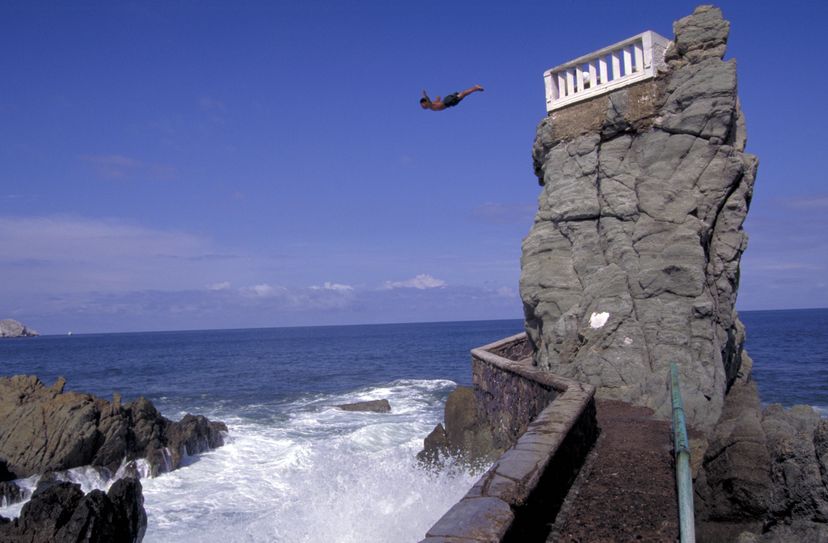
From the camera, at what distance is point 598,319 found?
11.0 meters

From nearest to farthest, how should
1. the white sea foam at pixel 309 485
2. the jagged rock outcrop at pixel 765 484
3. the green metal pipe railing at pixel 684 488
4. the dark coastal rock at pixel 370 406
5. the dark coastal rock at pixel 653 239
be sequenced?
the green metal pipe railing at pixel 684 488 < the jagged rock outcrop at pixel 765 484 < the dark coastal rock at pixel 653 239 < the white sea foam at pixel 309 485 < the dark coastal rock at pixel 370 406

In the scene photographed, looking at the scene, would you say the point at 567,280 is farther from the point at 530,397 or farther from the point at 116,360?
the point at 116,360

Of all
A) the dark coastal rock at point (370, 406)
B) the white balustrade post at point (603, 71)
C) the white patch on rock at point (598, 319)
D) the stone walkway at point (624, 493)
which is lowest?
the dark coastal rock at point (370, 406)

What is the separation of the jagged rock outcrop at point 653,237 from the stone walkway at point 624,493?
2074 mm

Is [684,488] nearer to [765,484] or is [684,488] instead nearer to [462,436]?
[765,484]

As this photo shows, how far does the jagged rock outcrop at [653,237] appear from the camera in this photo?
10127 millimetres

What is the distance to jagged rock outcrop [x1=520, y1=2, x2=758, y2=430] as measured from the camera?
1013 centimetres

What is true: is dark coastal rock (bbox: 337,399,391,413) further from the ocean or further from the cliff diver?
the cliff diver

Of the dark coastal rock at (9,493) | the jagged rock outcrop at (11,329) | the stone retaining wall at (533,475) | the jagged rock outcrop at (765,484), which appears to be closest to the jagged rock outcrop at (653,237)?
the stone retaining wall at (533,475)

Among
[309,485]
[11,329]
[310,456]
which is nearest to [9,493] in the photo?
[309,485]

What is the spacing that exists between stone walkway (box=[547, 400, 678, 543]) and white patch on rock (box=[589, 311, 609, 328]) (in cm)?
289

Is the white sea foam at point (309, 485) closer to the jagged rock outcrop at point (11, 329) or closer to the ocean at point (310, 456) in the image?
the ocean at point (310, 456)

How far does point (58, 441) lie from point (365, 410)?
1246cm

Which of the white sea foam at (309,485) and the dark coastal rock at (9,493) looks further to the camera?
the dark coastal rock at (9,493)
